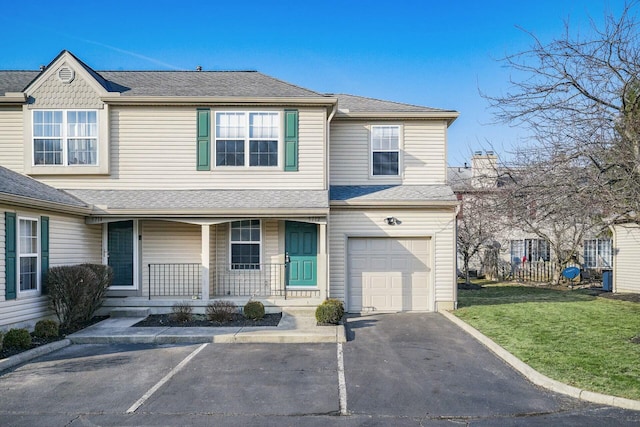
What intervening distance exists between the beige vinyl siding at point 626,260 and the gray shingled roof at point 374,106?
375 inches

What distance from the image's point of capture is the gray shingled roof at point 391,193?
42.2 feet

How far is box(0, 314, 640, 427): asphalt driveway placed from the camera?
5.65 meters

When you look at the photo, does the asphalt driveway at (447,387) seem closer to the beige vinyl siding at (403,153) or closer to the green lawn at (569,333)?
the green lawn at (569,333)

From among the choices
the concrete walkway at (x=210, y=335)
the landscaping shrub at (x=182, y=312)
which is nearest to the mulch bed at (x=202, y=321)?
the landscaping shrub at (x=182, y=312)

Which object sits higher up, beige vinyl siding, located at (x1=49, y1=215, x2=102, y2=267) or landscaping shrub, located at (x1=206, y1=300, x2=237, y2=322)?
beige vinyl siding, located at (x1=49, y1=215, x2=102, y2=267)

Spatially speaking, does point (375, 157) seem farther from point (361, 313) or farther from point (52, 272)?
point (52, 272)

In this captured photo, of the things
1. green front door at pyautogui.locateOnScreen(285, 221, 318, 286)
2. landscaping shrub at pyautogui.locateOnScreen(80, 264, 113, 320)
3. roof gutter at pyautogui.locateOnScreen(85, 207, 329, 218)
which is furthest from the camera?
green front door at pyautogui.locateOnScreen(285, 221, 318, 286)

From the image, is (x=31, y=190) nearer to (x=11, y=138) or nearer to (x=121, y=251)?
(x=121, y=251)

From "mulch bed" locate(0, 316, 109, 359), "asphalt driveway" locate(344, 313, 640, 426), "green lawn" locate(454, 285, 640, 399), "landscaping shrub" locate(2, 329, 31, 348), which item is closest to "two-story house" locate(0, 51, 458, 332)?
"mulch bed" locate(0, 316, 109, 359)

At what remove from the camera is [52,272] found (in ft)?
33.9

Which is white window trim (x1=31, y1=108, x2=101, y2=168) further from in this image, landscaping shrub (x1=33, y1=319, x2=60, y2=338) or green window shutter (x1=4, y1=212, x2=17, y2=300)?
landscaping shrub (x1=33, y1=319, x2=60, y2=338)

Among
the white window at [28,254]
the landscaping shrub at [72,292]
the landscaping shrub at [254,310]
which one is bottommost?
the landscaping shrub at [254,310]

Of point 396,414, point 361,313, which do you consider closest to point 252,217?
point 361,313

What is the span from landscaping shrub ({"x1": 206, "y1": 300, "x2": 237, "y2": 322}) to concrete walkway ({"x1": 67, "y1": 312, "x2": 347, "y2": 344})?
69cm
